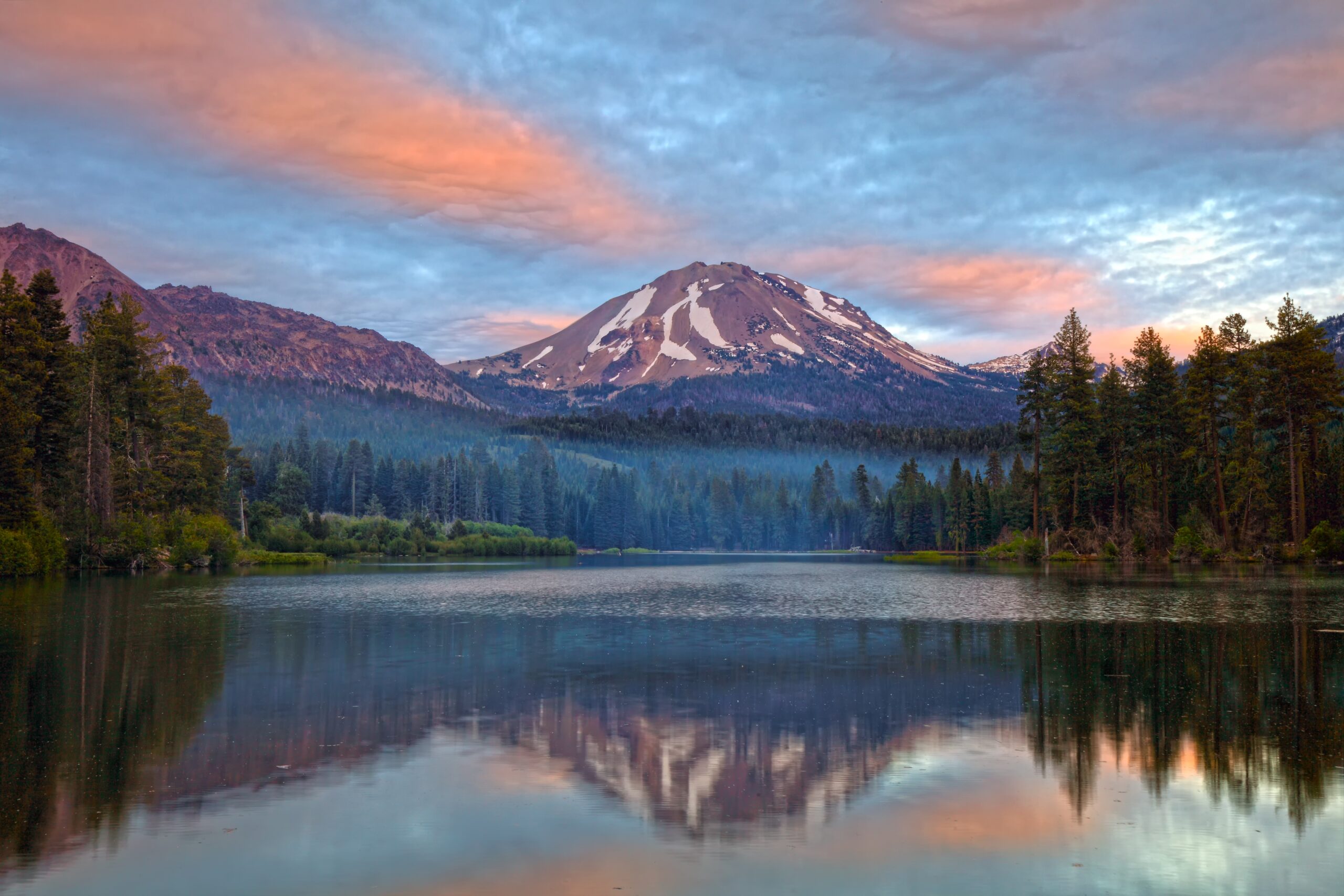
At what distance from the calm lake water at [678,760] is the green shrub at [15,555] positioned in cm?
3262

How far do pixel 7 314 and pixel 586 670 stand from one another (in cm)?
5733

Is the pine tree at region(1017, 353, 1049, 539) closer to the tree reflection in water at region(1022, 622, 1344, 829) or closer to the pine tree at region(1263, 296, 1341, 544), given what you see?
the pine tree at region(1263, 296, 1341, 544)

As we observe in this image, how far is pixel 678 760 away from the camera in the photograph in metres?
13.9

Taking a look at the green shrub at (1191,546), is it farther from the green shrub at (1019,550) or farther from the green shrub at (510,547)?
the green shrub at (510,547)

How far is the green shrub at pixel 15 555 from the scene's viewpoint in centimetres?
5766

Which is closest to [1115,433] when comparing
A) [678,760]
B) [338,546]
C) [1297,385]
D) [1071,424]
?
[1071,424]

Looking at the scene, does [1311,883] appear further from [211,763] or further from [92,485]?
[92,485]

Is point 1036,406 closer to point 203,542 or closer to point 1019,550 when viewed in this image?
point 1019,550

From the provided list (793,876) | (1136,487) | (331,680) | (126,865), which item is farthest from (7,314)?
(1136,487)

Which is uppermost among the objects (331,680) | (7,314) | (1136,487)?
(7,314)

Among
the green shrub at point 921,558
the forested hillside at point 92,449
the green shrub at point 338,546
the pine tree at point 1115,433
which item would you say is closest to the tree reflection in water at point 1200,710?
the pine tree at point 1115,433

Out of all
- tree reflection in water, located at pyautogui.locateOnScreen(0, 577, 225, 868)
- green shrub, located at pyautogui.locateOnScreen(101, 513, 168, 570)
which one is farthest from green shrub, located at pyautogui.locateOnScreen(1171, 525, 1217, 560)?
green shrub, located at pyautogui.locateOnScreen(101, 513, 168, 570)

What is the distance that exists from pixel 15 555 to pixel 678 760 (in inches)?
2332

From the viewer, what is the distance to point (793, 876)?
31.2 ft
